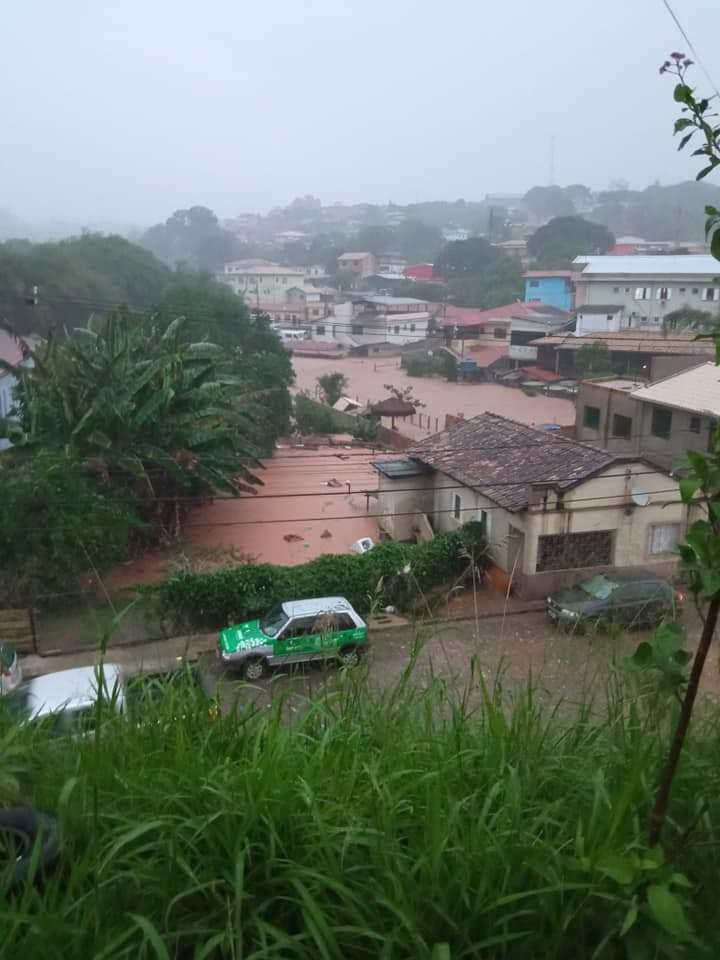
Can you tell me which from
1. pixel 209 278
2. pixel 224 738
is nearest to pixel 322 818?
pixel 224 738

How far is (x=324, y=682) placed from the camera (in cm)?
197

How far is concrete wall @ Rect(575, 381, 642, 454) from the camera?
14273mm

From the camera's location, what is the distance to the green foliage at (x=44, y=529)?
9664mm

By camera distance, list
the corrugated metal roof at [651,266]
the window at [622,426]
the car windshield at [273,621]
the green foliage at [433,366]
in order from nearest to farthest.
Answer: the car windshield at [273,621]
the window at [622,426]
the corrugated metal roof at [651,266]
the green foliage at [433,366]

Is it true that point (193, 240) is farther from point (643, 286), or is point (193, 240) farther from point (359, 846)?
point (359, 846)

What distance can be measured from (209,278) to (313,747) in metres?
33.5

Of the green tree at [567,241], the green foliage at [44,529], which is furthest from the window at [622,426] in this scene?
the green tree at [567,241]

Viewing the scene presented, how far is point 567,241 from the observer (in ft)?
185

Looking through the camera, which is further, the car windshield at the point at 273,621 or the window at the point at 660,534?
the window at the point at 660,534

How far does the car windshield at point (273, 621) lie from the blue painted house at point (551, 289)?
107 feet

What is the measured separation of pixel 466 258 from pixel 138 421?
46.2m

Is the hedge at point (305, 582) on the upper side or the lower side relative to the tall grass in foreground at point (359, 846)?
lower

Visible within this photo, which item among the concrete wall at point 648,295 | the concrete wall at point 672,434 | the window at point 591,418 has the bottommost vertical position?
the window at point 591,418

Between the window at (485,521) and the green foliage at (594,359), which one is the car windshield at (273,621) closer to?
the window at (485,521)
